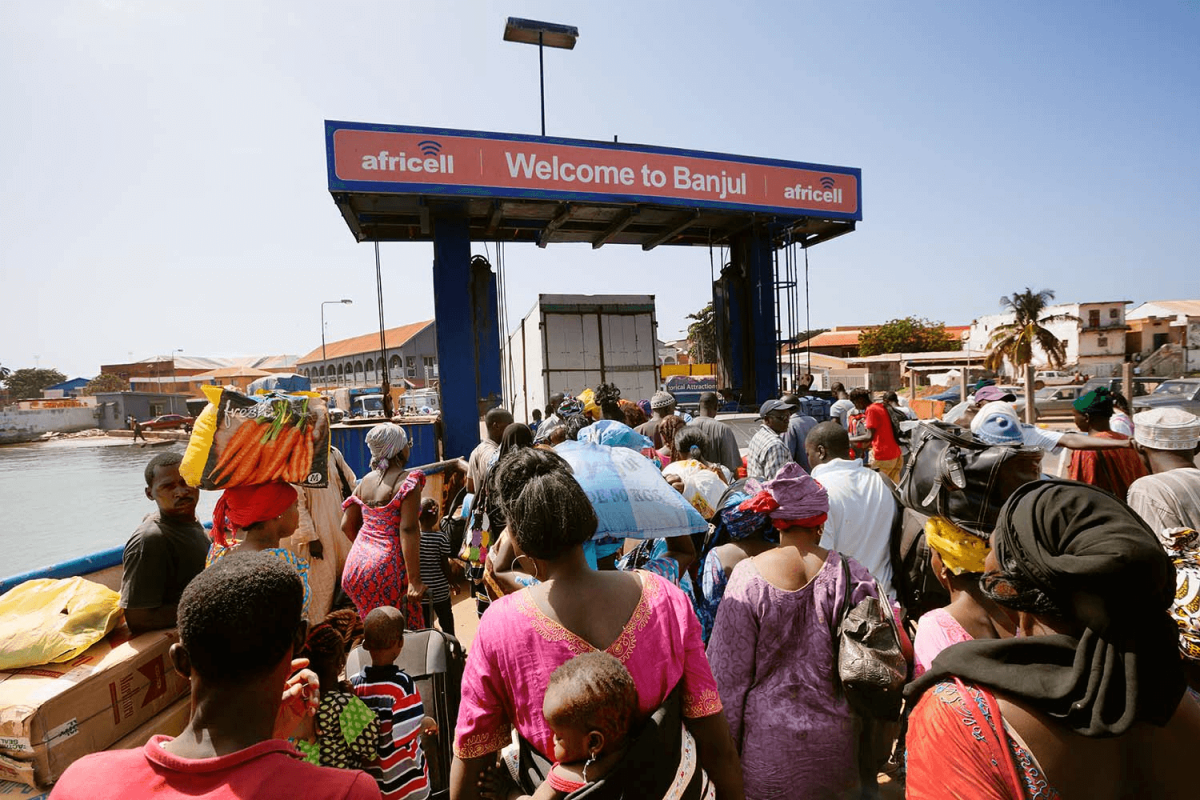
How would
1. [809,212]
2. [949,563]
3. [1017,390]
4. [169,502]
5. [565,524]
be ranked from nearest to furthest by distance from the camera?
[565,524]
[949,563]
[169,502]
[809,212]
[1017,390]

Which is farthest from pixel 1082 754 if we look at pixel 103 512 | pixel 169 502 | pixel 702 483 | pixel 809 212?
pixel 103 512

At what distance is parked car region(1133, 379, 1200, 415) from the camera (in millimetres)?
Answer: 12078

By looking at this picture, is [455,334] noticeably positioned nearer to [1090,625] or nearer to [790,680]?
[790,680]

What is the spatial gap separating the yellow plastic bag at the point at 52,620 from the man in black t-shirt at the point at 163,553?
77mm

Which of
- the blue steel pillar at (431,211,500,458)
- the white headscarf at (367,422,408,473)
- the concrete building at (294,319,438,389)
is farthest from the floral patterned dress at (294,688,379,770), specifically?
the concrete building at (294,319,438,389)

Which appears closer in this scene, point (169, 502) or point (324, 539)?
point (169, 502)

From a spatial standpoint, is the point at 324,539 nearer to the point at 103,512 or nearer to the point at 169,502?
the point at 169,502

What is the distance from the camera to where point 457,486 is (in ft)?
20.6

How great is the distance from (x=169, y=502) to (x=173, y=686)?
75 centimetres

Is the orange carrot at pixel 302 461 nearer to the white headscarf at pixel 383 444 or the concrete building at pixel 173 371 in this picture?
the white headscarf at pixel 383 444

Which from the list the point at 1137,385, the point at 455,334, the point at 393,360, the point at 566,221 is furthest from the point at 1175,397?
the point at 393,360

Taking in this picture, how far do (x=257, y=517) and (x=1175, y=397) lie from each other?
685 inches

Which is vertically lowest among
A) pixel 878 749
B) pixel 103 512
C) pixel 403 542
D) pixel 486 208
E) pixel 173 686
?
pixel 103 512

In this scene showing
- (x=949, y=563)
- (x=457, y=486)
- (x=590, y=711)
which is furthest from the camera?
(x=457, y=486)
